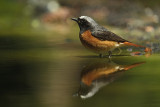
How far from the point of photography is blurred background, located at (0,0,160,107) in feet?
15.4

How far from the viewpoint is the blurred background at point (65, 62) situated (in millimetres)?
4707

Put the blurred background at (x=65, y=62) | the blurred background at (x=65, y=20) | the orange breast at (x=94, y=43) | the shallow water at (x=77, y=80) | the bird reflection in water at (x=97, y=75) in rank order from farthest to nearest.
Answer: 1. the blurred background at (x=65, y=20)
2. the orange breast at (x=94, y=43)
3. the bird reflection in water at (x=97, y=75)
4. the blurred background at (x=65, y=62)
5. the shallow water at (x=77, y=80)

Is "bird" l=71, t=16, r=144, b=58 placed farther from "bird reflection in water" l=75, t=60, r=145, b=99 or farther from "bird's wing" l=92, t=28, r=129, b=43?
"bird reflection in water" l=75, t=60, r=145, b=99

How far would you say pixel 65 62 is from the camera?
24.3 ft

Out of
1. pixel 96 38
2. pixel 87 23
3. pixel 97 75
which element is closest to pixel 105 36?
pixel 96 38

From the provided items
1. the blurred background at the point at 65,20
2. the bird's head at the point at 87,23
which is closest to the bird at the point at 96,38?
the bird's head at the point at 87,23

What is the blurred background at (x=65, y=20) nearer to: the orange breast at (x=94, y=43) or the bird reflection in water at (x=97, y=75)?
the orange breast at (x=94, y=43)

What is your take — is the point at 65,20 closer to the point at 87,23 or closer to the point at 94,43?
the point at 87,23

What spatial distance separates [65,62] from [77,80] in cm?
163

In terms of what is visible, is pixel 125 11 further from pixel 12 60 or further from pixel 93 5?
pixel 12 60

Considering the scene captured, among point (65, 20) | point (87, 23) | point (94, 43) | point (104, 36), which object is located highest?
point (65, 20)

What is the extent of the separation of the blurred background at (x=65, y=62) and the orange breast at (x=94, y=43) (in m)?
0.21

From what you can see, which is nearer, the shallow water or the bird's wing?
the shallow water

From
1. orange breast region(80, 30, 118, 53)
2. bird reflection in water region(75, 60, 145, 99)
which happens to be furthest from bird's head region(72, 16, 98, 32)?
bird reflection in water region(75, 60, 145, 99)
